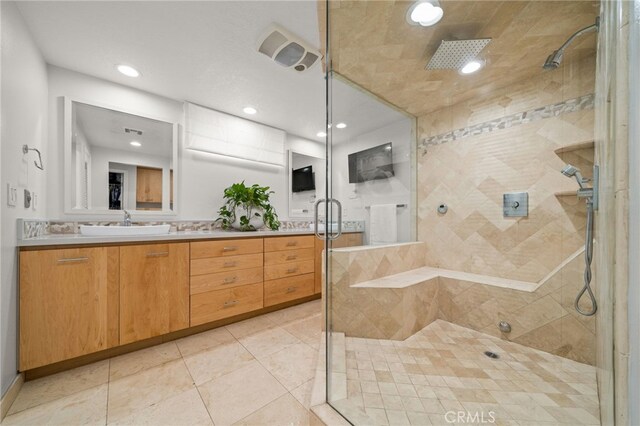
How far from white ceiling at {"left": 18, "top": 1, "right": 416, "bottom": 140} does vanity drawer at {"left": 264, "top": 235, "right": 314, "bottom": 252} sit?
118 centimetres

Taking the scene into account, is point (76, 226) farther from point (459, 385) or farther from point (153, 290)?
point (459, 385)

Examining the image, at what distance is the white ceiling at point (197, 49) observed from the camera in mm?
1342

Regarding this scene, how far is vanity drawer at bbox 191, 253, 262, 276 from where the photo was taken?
72.8 inches

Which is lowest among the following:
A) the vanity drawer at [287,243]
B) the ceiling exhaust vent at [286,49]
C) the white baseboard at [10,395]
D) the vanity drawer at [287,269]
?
the white baseboard at [10,395]

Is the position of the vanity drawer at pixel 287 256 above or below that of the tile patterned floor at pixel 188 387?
above

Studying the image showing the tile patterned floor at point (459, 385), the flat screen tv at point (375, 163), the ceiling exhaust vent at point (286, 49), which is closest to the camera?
the tile patterned floor at point (459, 385)

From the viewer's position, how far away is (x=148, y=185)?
7.07 ft

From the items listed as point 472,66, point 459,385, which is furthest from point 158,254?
point 472,66

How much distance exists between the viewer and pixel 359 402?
1082mm

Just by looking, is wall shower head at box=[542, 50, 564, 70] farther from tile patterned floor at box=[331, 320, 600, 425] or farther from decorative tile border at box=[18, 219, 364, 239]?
tile patterned floor at box=[331, 320, 600, 425]

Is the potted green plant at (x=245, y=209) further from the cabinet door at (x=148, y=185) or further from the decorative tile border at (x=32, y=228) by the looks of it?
the decorative tile border at (x=32, y=228)

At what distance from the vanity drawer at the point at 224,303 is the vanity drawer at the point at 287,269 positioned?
0.14m

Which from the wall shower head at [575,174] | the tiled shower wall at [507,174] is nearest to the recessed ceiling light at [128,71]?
the tiled shower wall at [507,174]

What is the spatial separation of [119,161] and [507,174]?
330cm
